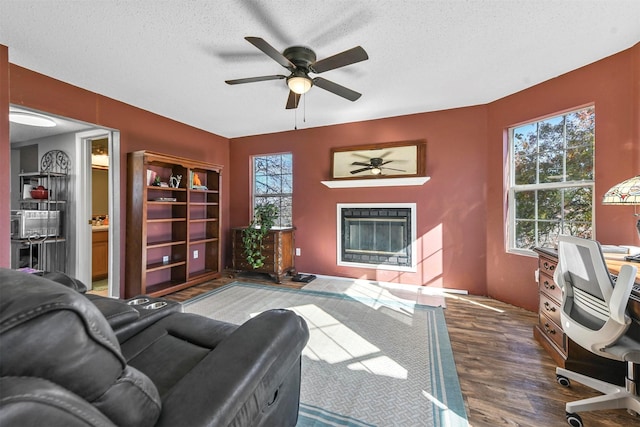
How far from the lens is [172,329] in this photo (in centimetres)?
129

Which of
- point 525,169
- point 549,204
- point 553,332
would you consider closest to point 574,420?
point 553,332

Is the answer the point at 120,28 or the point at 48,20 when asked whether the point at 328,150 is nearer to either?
the point at 120,28

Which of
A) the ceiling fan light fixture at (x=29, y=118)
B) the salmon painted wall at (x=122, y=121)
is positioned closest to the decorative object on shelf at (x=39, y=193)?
the ceiling fan light fixture at (x=29, y=118)

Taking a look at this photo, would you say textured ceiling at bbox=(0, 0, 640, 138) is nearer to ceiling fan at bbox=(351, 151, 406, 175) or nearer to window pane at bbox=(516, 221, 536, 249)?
ceiling fan at bbox=(351, 151, 406, 175)

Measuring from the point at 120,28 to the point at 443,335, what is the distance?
3648mm

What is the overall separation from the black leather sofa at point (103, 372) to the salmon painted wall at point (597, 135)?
2976 millimetres

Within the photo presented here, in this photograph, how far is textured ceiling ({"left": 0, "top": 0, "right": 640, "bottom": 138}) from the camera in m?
1.80

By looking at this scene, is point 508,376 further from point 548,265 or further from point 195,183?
point 195,183

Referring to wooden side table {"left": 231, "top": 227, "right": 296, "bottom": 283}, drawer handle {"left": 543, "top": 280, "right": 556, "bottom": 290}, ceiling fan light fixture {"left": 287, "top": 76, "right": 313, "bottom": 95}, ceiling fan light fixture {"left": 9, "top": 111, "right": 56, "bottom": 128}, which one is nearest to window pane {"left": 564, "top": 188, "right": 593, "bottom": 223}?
drawer handle {"left": 543, "top": 280, "right": 556, "bottom": 290}

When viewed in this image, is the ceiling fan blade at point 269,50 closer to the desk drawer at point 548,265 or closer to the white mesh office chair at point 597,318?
the white mesh office chair at point 597,318

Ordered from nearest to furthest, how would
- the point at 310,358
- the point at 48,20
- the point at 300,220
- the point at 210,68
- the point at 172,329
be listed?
the point at 172,329, the point at 48,20, the point at 310,358, the point at 210,68, the point at 300,220

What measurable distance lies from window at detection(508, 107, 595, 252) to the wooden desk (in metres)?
0.77

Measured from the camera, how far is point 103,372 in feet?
1.78

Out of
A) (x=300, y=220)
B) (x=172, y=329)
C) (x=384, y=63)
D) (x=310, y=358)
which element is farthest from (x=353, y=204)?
(x=172, y=329)
